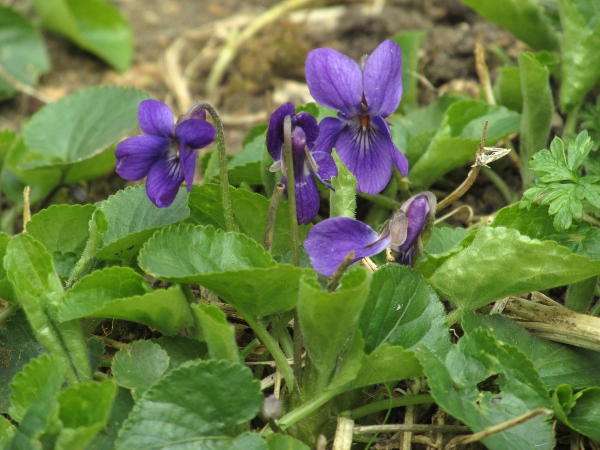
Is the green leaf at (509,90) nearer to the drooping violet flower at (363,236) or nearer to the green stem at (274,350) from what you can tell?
the drooping violet flower at (363,236)

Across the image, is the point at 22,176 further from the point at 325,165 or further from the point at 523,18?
the point at 523,18

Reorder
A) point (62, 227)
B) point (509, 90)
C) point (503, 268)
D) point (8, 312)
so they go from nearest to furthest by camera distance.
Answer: point (503, 268), point (8, 312), point (62, 227), point (509, 90)

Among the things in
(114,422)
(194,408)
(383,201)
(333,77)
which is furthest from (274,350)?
(383,201)

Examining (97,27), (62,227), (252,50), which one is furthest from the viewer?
(97,27)

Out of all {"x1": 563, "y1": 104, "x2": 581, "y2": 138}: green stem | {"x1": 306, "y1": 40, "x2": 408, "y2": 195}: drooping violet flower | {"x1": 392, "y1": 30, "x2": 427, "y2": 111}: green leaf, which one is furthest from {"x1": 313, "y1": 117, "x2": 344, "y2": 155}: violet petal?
{"x1": 392, "y1": 30, "x2": 427, "y2": 111}: green leaf

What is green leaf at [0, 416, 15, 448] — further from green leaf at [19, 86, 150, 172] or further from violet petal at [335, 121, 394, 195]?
green leaf at [19, 86, 150, 172]

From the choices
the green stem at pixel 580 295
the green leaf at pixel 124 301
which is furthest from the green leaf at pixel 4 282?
the green stem at pixel 580 295

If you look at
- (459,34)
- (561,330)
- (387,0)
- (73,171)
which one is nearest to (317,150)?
(561,330)
